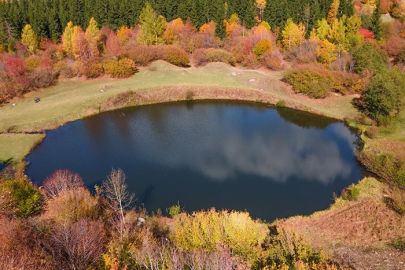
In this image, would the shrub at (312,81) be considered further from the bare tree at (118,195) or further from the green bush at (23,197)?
the green bush at (23,197)

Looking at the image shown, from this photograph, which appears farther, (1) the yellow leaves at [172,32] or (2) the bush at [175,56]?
(1) the yellow leaves at [172,32]

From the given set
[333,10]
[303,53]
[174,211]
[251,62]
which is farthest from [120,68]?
[333,10]

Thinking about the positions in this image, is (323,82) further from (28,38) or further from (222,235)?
(28,38)

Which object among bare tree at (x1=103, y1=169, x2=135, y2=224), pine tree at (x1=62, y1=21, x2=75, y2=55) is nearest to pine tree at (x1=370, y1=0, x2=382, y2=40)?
pine tree at (x1=62, y1=21, x2=75, y2=55)

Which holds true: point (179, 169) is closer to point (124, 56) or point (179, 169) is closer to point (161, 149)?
point (161, 149)

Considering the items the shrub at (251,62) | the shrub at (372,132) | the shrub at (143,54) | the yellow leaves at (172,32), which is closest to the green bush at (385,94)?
the shrub at (372,132)
